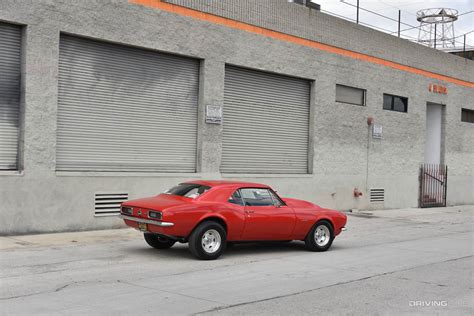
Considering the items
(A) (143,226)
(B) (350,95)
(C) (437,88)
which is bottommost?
(A) (143,226)

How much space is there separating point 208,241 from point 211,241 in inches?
2.4

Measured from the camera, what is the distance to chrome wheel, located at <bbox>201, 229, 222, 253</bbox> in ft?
33.1

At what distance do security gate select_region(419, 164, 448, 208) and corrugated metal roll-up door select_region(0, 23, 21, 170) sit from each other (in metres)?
17.9

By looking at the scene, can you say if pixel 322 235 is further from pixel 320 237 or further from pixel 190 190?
pixel 190 190

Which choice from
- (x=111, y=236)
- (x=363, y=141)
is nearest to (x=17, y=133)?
(x=111, y=236)

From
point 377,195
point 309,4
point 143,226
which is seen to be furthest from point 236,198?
point 377,195

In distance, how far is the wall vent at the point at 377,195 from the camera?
2269cm

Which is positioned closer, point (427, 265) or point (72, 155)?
point (427, 265)

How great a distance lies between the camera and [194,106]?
54.3 feet

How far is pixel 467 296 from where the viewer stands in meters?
7.92

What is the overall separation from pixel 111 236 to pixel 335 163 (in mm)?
10167

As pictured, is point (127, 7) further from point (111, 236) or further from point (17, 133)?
point (111, 236)

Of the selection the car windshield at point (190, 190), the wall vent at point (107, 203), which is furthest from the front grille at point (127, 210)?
the wall vent at point (107, 203)
